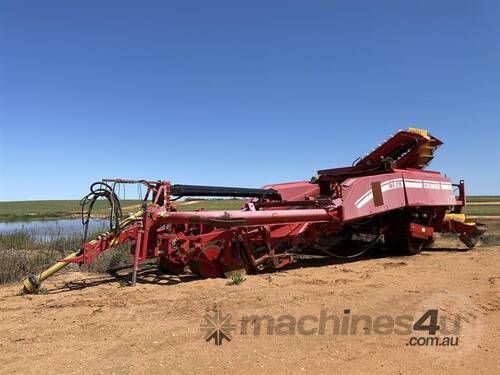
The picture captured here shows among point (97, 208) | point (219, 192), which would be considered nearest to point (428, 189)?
point (219, 192)

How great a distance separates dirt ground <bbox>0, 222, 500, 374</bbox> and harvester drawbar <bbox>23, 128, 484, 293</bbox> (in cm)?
45

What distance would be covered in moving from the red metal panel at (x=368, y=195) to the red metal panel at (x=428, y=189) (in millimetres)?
307

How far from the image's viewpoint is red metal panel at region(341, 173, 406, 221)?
8.76 m

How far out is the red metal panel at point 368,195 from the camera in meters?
8.76

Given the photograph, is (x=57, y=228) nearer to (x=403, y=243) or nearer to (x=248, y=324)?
(x=403, y=243)

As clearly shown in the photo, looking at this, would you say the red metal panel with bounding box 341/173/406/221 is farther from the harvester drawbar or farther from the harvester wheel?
the harvester wheel

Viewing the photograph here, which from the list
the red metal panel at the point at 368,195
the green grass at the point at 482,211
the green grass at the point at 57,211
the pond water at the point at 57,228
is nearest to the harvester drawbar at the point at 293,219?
the red metal panel at the point at 368,195

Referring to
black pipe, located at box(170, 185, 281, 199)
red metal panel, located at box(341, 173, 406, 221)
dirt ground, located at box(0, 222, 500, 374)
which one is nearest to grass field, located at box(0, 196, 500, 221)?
black pipe, located at box(170, 185, 281, 199)

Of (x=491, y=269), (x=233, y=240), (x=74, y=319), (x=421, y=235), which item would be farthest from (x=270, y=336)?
(x=421, y=235)

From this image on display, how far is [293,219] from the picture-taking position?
7824mm

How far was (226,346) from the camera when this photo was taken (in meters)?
4.25

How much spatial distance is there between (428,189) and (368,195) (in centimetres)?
243

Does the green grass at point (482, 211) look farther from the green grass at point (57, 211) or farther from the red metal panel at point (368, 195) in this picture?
the red metal panel at point (368, 195)

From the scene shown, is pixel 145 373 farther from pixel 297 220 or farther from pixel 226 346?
pixel 297 220
